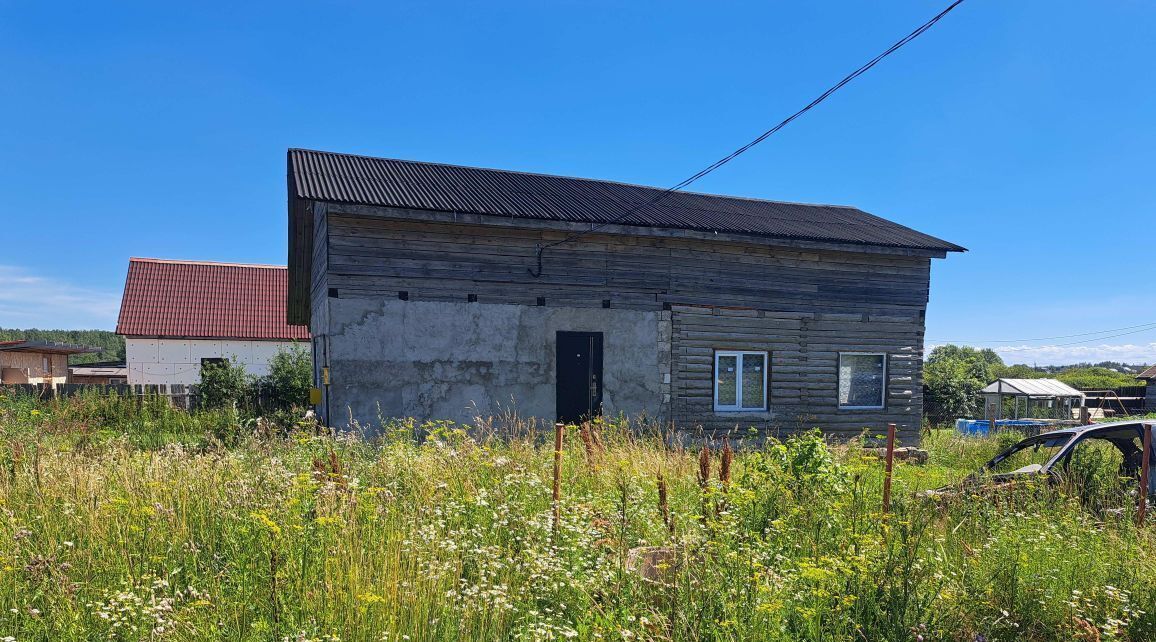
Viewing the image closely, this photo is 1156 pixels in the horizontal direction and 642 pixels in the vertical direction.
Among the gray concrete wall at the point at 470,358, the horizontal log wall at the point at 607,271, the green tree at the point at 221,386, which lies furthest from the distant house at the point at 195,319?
the horizontal log wall at the point at 607,271

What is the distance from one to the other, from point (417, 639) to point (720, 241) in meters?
11.7

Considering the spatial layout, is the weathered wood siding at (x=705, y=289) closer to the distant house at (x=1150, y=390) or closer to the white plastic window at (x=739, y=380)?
the white plastic window at (x=739, y=380)

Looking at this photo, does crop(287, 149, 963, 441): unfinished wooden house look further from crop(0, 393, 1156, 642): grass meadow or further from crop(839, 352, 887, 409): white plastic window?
crop(0, 393, 1156, 642): grass meadow

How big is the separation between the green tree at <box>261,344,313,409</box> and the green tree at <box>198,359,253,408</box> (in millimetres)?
671

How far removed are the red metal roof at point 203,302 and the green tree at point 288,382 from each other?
9.37 meters

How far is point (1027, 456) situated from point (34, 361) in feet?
142

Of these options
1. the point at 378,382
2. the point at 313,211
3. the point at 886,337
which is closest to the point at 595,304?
the point at 378,382

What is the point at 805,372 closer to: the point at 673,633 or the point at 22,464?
the point at 673,633

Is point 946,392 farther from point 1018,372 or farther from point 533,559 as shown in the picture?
point 1018,372

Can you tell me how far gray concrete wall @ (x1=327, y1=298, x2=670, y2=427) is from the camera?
40.0 ft

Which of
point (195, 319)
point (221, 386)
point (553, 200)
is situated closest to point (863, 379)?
point (553, 200)

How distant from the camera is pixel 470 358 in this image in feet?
42.2

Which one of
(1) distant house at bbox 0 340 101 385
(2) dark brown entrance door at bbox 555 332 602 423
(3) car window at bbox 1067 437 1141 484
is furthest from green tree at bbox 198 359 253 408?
(1) distant house at bbox 0 340 101 385

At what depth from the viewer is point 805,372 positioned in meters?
15.1
